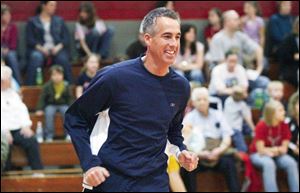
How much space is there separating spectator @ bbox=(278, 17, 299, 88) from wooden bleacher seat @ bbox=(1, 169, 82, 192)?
3472mm

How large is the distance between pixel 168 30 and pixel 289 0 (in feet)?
24.2

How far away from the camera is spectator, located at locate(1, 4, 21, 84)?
9.36 metres

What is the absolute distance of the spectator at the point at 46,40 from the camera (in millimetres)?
9602

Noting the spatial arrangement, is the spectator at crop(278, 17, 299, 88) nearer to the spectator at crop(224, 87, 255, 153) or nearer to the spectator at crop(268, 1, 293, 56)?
the spectator at crop(268, 1, 293, 56)

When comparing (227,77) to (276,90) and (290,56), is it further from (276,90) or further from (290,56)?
(290,56)

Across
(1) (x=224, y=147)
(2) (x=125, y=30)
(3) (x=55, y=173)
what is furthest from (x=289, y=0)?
(3) (x=55, y=173)

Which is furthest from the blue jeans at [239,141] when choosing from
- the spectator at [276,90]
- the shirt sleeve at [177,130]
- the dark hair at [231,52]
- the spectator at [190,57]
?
the shirt sleeve at [177,130]

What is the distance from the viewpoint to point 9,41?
9.72 metres

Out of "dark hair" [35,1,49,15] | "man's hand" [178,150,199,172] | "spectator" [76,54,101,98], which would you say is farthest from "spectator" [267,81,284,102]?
"man's hand" [178,150,199,172]

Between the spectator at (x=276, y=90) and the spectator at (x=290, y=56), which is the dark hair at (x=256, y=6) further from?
the spectator at (x=276, y=90)

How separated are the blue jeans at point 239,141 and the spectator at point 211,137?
278 millimetres

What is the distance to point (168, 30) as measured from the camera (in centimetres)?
Answer: 378

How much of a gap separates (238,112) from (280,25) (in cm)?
231

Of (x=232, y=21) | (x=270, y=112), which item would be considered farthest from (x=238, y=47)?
(x=270, y=112)
